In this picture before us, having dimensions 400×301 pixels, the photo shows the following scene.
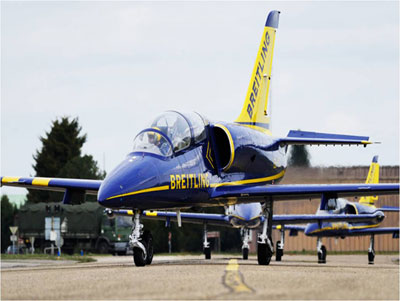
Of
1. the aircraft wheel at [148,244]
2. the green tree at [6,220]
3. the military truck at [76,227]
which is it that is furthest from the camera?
the green tree at [6,220]

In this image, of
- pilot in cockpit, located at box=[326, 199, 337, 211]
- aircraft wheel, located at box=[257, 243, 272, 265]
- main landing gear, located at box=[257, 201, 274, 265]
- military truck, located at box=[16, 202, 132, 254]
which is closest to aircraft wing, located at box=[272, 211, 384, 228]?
military truck, located at box=[16, 202, 132, 254]

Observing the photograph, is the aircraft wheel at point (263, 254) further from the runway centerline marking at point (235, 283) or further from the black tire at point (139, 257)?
the runway centerline marking at point (235, 283)

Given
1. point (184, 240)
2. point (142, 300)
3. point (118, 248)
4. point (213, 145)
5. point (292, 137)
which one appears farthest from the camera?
point (184, 240)

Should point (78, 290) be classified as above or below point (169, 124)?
below

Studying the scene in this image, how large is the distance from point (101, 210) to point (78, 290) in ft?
141

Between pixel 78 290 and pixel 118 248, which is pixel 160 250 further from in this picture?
pixel 78 290

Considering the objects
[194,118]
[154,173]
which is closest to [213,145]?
[194,118]

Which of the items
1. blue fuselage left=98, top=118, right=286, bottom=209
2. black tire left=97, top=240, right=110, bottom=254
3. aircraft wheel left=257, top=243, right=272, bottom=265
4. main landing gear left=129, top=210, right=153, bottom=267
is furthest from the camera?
black tire left=97, top=240, right=110, bottom=254

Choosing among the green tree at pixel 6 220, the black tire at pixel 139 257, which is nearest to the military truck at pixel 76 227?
the green tree at pixel 6 220

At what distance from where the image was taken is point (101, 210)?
52625 mm

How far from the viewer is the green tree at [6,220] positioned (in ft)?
267

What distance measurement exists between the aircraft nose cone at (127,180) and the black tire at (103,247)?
115ft

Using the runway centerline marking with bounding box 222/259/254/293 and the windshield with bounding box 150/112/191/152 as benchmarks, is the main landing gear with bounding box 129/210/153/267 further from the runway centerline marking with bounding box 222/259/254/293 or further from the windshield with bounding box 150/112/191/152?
the runway centerline marking with bounding box 222/259/254/293

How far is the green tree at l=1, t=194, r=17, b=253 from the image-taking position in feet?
267
